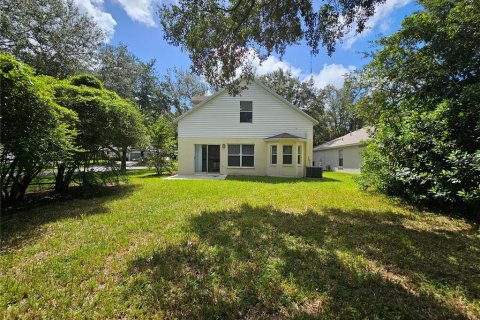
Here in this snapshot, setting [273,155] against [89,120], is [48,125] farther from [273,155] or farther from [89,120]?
[273,155]

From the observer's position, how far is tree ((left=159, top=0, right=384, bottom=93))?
6.38 metres

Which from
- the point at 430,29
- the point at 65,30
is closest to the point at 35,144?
the point at 430,29

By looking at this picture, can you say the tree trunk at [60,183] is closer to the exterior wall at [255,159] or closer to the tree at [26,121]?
the tree at [26,121]

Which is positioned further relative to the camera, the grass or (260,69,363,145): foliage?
(260,69,363,145): foliage

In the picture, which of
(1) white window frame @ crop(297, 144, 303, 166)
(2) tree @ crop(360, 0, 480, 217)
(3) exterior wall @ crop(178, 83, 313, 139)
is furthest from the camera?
(3) exterior wall @ crop(178, 83, 313, 139)

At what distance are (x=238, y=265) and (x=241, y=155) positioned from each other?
42.7 feet

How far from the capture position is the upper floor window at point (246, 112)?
53.0ft

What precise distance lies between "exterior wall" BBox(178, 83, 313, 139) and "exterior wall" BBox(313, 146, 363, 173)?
5.28 m

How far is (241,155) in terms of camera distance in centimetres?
1634

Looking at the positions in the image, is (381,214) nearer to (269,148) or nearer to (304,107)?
(269,148)

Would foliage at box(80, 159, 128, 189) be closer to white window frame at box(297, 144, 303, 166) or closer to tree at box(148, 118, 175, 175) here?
tree at box(148, 118, 175, 175)

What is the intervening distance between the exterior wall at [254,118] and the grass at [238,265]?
10162 millimetres

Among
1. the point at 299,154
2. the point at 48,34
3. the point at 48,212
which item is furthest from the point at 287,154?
the point at 48,34

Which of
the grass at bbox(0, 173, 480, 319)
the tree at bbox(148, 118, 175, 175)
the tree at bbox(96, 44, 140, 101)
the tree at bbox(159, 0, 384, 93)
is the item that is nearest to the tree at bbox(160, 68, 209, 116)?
the tree at bbox(96, 44, 140, 101)
